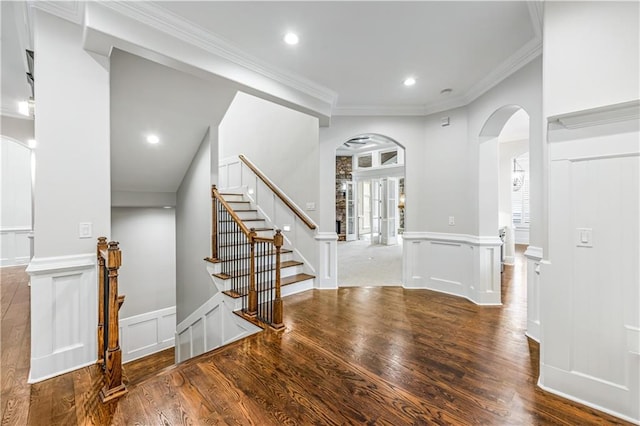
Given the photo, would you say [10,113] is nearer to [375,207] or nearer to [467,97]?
[467,97]

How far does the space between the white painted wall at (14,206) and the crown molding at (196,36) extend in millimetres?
5984

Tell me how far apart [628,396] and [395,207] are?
825 centimetres

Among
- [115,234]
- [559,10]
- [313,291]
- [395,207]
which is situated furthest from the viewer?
[395,207]

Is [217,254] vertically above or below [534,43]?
below

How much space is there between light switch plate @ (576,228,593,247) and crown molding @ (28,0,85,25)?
3753 mm

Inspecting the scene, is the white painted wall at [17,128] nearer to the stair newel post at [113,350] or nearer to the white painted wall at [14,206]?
the white painted wall at [14,206]

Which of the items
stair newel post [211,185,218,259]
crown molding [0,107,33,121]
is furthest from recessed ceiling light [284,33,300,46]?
crown molding [0,107,33,121]

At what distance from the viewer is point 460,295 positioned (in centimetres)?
385

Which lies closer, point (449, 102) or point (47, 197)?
point (47, 197)

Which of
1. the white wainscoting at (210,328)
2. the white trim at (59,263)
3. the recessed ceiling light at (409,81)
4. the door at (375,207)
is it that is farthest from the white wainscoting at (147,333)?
the door at (375,207)

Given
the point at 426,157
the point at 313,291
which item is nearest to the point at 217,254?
the point at 313,291

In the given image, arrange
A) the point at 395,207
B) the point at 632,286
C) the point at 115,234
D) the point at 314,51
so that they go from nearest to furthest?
1. the point at 632,286
2. the point at 314,51
3. the point at 115,234
4. the point at 395,207

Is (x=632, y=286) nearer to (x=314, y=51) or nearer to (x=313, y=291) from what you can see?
(x=314, y=51)

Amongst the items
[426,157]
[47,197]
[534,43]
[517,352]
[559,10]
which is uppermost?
[534,43]
